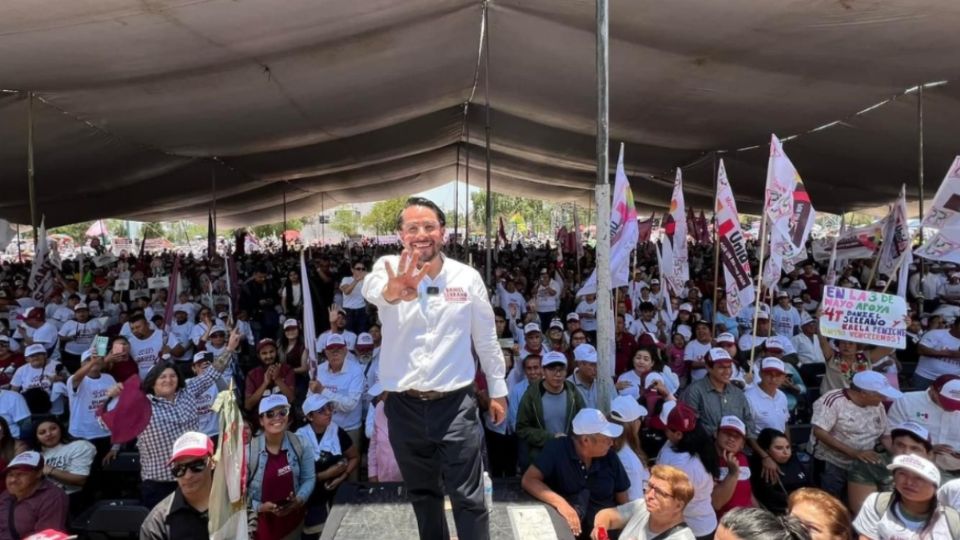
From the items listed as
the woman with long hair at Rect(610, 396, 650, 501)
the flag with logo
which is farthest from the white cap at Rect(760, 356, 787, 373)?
the woman with long hair at Rect(610, 396, 650, 501)

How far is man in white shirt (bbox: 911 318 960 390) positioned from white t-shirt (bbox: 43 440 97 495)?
7.76 metres

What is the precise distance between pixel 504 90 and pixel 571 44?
3657mm

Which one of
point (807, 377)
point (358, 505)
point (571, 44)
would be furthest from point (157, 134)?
point (807, 377)

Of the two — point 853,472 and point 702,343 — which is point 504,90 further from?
point 853,472

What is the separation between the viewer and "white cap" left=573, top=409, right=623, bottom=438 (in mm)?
3615

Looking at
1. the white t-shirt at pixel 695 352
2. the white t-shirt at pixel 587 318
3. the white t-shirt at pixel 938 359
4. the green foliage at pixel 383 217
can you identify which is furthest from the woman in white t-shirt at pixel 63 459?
the green foliage at pixel 383 217

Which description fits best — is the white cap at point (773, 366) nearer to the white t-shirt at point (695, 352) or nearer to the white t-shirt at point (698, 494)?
the white t-shirt at point (698, 494)

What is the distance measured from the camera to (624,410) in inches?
161

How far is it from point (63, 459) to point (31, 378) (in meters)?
2.00

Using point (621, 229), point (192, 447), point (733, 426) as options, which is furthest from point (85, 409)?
point (733, 426)

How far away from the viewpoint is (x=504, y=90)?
12469 mm

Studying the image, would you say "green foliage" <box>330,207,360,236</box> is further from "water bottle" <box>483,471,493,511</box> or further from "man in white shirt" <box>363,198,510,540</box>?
"man in white shirt" <box>363,198,510,540</box>

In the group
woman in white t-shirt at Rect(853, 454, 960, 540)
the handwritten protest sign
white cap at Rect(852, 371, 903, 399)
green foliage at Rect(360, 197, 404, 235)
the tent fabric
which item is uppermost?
green foliage at Rect(360, 197, 404, 235)

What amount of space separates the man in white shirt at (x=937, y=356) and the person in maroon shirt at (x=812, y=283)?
4187mm
